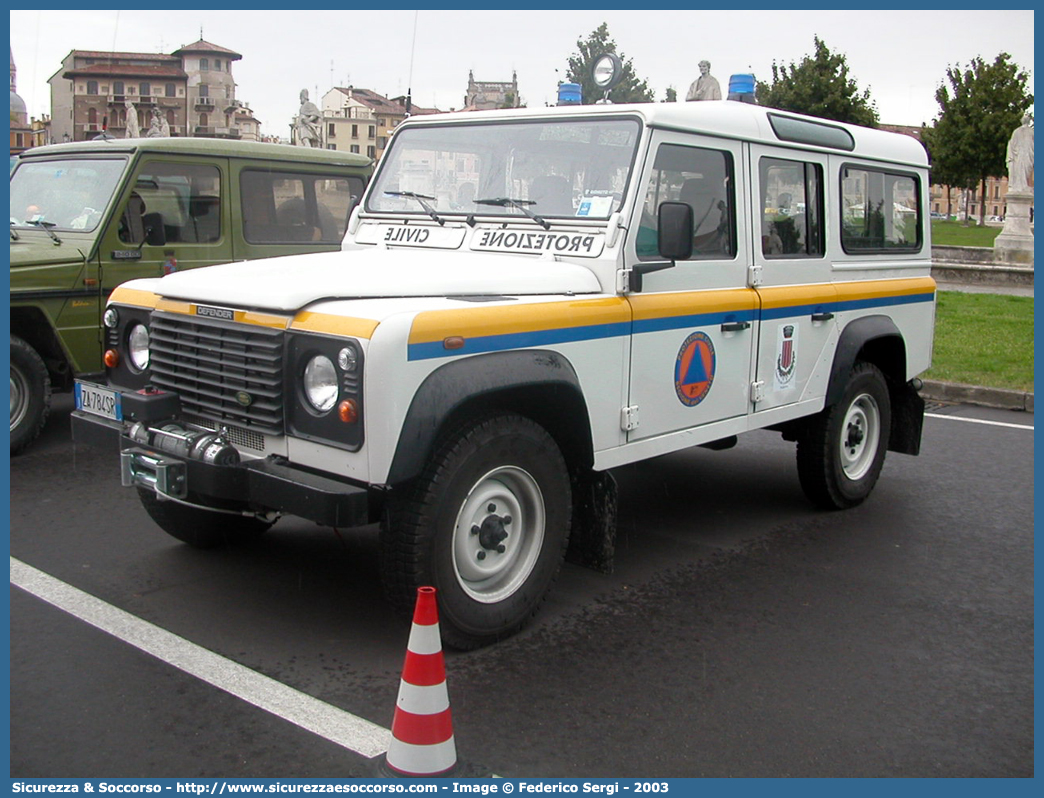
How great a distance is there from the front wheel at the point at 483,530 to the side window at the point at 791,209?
2.06 metres

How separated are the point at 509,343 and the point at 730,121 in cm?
202

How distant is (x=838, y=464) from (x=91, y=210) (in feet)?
18.7

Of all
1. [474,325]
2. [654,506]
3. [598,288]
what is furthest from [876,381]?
[474,325]

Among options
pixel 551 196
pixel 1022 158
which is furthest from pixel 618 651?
pixel 1022 158

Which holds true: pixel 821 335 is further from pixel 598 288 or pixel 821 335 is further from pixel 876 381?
pixel 598 288

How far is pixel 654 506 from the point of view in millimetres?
6543

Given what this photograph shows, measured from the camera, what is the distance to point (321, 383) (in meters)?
3.87

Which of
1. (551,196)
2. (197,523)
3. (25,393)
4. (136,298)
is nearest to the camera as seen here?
(136,298)

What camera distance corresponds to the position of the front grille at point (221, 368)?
13.0 feet

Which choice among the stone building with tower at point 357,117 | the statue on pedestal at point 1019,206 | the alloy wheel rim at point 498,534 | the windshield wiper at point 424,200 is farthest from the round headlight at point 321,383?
the stone building with tower at point 357,117

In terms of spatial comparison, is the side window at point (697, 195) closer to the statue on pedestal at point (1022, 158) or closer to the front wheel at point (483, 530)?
the front wheel at point (483, 530)

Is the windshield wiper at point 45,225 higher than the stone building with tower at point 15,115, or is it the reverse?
the stone building with tower at point 15,115

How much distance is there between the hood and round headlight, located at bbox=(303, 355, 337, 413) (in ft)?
0.83

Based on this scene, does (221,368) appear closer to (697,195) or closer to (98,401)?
(98,401)
